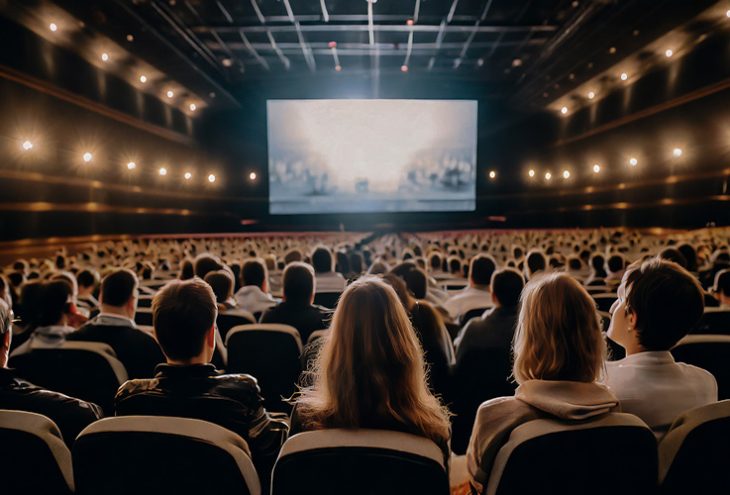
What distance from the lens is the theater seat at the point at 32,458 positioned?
1.46 m

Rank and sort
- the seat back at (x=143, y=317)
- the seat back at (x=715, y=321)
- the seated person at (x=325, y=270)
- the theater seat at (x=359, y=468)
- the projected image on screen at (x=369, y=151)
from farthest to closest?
1. the projected image on screen at (x=369, y=151)
2. the seated person at (x=325, y=270)
3. the seat back at (x=143, y=317)
4. the seat back at (x=715, y=321)
5. the theater seat at (x=359, y=468)

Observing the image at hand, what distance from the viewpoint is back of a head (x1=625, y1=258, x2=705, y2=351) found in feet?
6.13

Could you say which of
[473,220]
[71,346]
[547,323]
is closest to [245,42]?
[473,220]

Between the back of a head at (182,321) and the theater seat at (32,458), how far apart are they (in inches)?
16.9

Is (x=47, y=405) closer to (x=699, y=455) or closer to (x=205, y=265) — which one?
(x=699, y=455)

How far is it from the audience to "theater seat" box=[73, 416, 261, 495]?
0.94 ft

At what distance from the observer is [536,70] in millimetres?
18922

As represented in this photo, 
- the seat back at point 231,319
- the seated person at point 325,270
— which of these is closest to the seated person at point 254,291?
the seat back at point 231,319

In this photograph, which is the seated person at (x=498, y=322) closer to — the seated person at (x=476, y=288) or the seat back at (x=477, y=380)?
the seat back at (x=477, y=380)

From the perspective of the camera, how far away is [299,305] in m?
3.74

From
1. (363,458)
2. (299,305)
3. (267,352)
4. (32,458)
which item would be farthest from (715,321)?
(32,458)

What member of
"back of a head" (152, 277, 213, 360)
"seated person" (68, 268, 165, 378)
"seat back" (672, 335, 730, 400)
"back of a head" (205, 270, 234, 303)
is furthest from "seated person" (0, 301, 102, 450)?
"seat back" (672, 335, 730, 400)

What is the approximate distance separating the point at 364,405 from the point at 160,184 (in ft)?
66.8

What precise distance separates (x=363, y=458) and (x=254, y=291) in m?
3.67
